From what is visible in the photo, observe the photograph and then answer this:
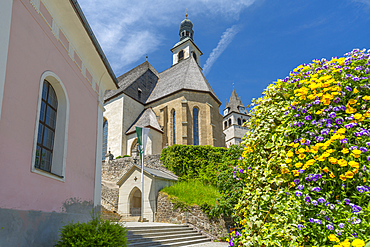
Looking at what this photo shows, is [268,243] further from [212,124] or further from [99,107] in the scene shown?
[212,124]

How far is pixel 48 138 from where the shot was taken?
642cm

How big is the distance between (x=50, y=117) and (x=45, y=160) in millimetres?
1070

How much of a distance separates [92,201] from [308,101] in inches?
276

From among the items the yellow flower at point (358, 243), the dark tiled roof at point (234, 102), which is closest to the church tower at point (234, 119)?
the dark tiled roof at point (234, 102)

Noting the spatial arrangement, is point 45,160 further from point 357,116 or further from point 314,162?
point 357,116

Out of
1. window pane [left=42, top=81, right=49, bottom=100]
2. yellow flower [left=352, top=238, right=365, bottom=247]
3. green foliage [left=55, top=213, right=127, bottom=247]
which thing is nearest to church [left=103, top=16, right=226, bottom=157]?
window pane [left=42, top=81, right=49, bottom=100]

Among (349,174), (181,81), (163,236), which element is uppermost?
(181,81)

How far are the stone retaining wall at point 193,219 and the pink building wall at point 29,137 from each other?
309 inches

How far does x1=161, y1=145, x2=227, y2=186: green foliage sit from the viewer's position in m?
22.6

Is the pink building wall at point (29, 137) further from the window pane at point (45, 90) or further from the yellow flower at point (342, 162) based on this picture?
the yellow flower at point (342, 162)

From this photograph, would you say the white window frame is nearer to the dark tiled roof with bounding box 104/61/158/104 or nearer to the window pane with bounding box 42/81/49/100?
the window pane with bounding box 42/81/49/100

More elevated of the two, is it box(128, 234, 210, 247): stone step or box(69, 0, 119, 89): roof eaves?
box(69, 0, 119, 89): roof eaves

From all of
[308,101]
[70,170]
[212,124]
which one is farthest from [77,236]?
[212,124]

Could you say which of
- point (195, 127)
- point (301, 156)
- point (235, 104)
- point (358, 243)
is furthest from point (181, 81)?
point (358, 243)
